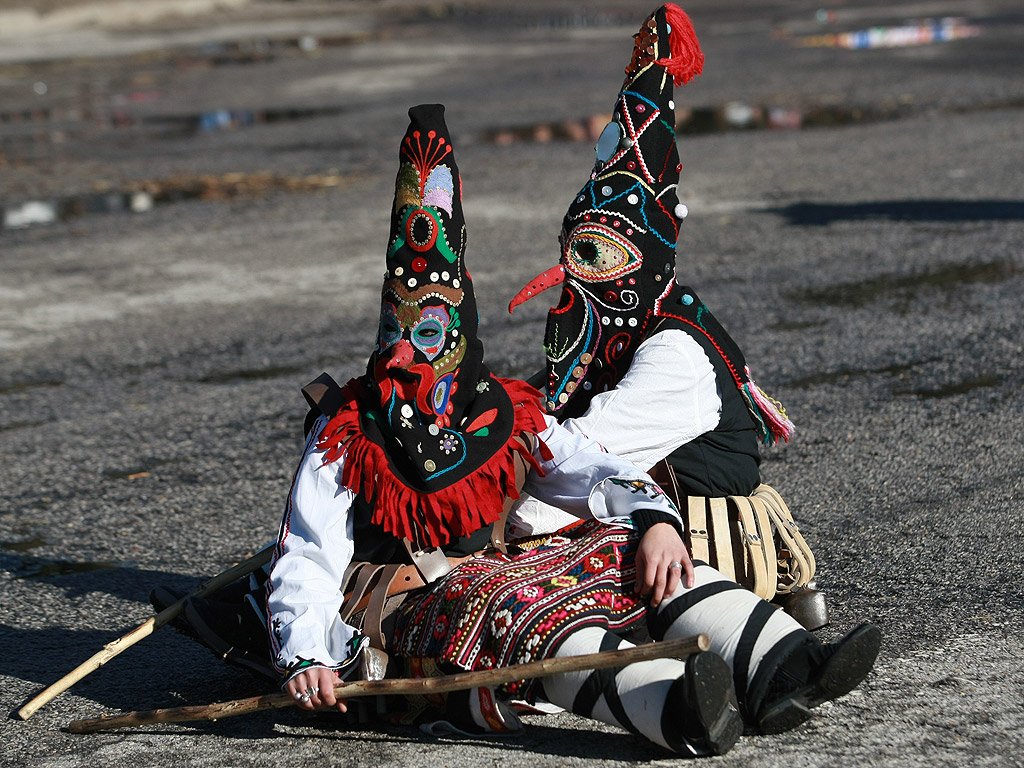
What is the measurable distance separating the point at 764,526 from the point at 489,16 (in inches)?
1202

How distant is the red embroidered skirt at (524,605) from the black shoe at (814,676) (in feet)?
1.15

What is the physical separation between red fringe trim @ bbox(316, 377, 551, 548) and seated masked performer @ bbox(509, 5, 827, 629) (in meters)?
0.38

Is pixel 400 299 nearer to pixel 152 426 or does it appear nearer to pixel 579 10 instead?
pixel 152 426

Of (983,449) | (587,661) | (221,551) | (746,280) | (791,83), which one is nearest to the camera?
(587,661)

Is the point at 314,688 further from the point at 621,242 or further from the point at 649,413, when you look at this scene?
the point at 621,242

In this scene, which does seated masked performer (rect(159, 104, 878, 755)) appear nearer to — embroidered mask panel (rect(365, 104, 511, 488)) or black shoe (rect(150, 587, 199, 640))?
embroidered mask panel (rect(365, 104, 511, 488))

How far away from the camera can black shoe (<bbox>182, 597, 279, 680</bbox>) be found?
3.40 m

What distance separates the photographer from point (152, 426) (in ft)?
19.6

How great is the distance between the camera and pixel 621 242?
3684mm

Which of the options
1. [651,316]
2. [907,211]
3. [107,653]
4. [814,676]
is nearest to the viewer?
[814,676]

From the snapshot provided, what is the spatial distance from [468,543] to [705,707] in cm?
82

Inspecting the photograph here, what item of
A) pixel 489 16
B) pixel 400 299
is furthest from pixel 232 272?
pixel 489 16

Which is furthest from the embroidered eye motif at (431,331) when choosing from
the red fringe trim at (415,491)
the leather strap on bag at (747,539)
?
the leather strap on bag at (747,539)

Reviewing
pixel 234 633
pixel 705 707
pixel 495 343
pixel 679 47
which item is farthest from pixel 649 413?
pixel 495 343
